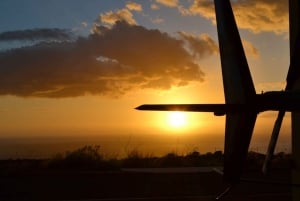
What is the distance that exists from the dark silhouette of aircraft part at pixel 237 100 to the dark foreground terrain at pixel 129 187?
213 inches

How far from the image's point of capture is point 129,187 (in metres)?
17.2

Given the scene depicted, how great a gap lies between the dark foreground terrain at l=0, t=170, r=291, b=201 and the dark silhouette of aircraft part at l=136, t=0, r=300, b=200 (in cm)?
540

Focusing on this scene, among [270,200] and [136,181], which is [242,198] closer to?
[270,200]

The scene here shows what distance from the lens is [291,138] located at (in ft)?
34.9

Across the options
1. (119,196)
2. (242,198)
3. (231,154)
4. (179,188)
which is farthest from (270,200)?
(231,154)

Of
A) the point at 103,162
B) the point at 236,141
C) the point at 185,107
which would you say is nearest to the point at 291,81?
the point at 236,141

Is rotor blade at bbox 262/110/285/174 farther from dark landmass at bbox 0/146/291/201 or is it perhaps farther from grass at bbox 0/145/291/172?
grass at bbox 0/145/291/172

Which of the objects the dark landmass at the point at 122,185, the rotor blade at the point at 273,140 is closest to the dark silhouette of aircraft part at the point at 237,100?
the rotor blade at the point at 273,140

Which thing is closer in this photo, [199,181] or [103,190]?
[103,190]

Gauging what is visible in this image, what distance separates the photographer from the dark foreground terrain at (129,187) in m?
15.3

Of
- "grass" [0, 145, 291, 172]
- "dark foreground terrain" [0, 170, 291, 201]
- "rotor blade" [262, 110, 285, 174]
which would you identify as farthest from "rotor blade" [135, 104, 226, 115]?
"grass" [0, 145, 291, 172]

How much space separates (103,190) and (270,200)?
5.14m

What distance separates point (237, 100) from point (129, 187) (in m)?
9.48

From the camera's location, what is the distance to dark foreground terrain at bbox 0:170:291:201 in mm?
15273
